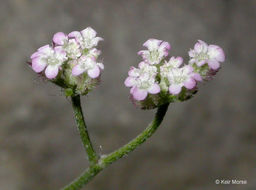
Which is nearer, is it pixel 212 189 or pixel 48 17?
pixel 212 189

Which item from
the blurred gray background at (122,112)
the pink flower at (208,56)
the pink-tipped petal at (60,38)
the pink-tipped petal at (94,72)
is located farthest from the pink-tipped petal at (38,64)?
the blurred gray background at (122,112)

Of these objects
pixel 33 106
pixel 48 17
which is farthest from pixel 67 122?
pixel 48 17

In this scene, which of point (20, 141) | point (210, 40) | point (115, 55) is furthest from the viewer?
point (210, 40)

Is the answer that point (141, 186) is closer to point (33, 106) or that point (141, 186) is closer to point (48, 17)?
point (33, 106)

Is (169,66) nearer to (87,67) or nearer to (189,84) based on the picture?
(189,84)

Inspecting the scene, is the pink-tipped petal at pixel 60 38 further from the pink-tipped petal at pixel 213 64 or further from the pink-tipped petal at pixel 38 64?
the pink-tipped petal at pixel 213 64

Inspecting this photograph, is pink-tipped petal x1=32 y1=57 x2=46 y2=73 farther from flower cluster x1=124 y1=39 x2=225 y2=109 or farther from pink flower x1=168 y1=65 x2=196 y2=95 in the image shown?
pink flower x1=168 y1=65 x2=196 y2=95

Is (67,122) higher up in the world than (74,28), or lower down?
lower down
